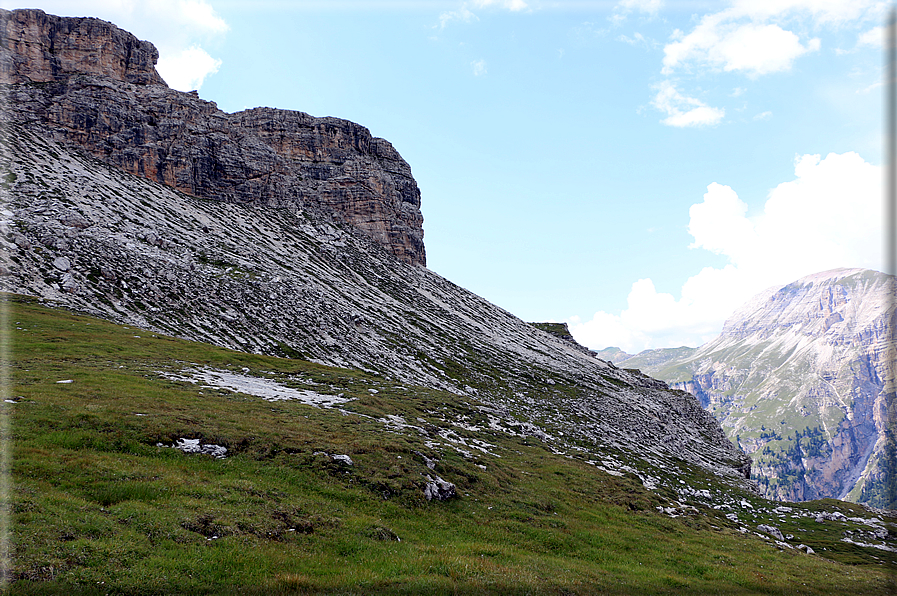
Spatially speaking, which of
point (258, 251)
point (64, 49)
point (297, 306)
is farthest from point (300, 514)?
point (64, 49)

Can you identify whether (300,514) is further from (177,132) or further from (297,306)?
(177,132)

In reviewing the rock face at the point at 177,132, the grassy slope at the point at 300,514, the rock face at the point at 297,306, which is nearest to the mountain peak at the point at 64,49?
the rock face at the point at 177,132

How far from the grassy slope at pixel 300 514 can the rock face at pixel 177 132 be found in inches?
3619

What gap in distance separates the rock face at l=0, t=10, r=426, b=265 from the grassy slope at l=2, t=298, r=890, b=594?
3619 inches

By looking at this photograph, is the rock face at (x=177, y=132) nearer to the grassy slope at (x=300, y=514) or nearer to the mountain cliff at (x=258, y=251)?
the mountain cliff at (x=258, y=251)

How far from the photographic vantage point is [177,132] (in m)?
117

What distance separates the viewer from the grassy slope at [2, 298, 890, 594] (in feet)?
45.2

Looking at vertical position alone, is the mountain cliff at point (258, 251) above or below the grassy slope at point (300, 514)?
above

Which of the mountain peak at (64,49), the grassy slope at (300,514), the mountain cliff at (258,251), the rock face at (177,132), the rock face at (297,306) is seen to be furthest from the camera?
the mountain peak at (64,49)

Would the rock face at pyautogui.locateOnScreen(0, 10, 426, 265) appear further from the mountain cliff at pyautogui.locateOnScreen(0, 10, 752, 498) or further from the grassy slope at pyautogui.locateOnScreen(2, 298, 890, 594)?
the grassy slope at pyautogui.locateOnScreen(2, 298, 890, 594)

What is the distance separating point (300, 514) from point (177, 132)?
12813 cm

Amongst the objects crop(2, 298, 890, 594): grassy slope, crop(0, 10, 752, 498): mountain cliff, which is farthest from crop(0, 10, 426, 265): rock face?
crop(2, 298, 890, 594): grassy slope

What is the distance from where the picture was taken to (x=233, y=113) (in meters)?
141

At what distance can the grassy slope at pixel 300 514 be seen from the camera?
13789mm
